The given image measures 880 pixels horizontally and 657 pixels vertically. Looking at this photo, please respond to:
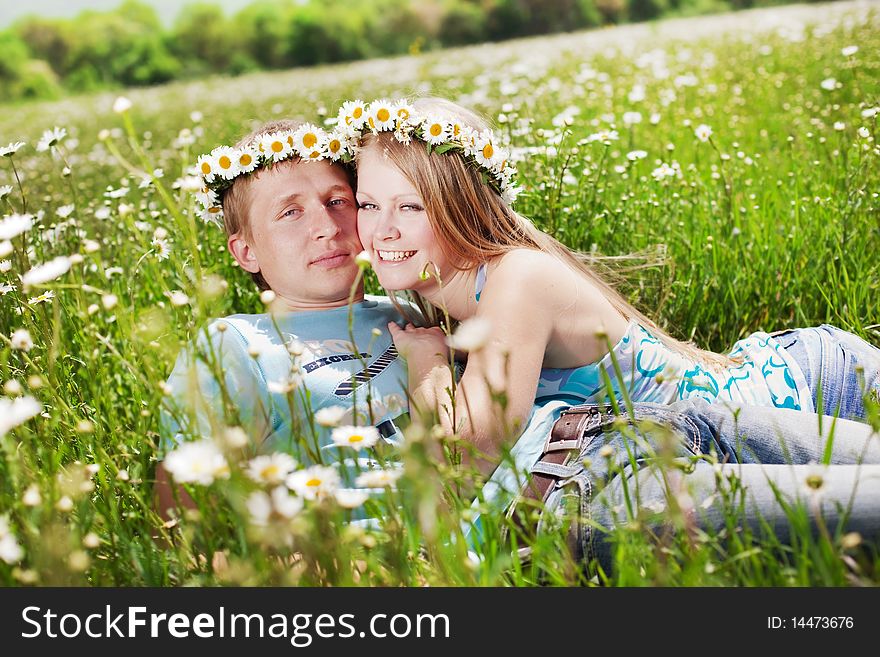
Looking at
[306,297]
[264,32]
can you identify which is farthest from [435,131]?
[264,32]

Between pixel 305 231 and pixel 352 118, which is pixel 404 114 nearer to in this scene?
pixel 352 118

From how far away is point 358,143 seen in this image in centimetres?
240

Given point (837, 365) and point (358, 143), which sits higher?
point (358, 143)

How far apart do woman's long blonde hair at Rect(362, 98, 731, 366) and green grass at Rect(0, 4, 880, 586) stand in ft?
1.22

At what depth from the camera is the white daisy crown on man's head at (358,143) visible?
90.7 inches

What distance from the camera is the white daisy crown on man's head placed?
2303mm

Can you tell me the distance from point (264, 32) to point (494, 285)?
49962 mm

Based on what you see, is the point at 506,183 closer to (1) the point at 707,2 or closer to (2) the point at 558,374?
(2) the point at 558,374

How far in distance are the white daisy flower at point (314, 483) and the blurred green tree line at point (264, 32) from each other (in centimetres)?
3463

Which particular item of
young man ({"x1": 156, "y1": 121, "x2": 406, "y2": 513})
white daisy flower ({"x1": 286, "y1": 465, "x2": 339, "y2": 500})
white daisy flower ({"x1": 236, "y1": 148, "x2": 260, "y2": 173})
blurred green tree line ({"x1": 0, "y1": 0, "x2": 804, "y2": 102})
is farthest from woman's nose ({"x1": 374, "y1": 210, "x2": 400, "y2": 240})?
blurred green tree line ({"x1": 0, "y1": 0, "x2": 804, "y2": 102})

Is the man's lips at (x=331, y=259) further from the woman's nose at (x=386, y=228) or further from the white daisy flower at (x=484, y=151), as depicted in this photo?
the white daisy flower at (x=484, y=151)

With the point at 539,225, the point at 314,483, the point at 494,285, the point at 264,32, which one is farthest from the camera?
the point at 264,32

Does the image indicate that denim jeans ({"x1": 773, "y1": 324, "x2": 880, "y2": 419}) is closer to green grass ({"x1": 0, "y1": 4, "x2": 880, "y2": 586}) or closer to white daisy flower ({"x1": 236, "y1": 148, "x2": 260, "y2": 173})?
green grass ({"x1": 0, "y1": 4, "x2": 880, "y2": 586})

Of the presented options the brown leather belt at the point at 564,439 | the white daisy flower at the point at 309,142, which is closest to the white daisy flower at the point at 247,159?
the white daisy flower at the point at 309,142
